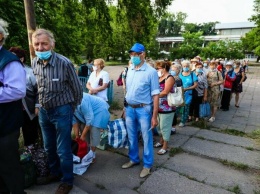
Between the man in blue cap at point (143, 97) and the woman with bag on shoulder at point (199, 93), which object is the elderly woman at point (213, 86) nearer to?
the woman with bag on shoulder at point (199, 93)

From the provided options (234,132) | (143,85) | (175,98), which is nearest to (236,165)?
(175,98)

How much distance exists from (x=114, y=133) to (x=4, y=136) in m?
1.79

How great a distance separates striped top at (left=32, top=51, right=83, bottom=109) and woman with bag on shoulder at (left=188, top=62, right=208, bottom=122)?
13.9 feet

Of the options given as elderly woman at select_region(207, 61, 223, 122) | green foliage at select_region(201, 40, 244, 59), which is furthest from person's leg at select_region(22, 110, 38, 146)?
green foliage at select_region(201, 40, 244, 59)

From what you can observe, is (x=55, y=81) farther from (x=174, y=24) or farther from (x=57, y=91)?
(x=174, y=24)

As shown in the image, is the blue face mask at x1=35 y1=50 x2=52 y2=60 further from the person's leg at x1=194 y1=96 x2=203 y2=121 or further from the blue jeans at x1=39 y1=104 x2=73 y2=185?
the person's leg at x1=194 y1=96 x2=203 y2=121

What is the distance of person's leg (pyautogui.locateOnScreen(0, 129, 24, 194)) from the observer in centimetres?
206

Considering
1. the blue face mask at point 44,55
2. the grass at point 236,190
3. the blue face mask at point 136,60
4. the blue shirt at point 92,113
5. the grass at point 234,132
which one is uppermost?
the blue face mask at point 44,55

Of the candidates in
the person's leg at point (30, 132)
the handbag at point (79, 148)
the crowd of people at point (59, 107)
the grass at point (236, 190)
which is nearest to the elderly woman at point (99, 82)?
the crowd of people at point (59, 107)

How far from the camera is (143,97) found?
3021 mm

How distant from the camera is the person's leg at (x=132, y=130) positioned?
317 cm

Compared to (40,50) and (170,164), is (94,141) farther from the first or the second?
(40,50)

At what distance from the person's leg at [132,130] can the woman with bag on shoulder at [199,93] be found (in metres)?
3.23

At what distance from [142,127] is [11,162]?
5.48ft
